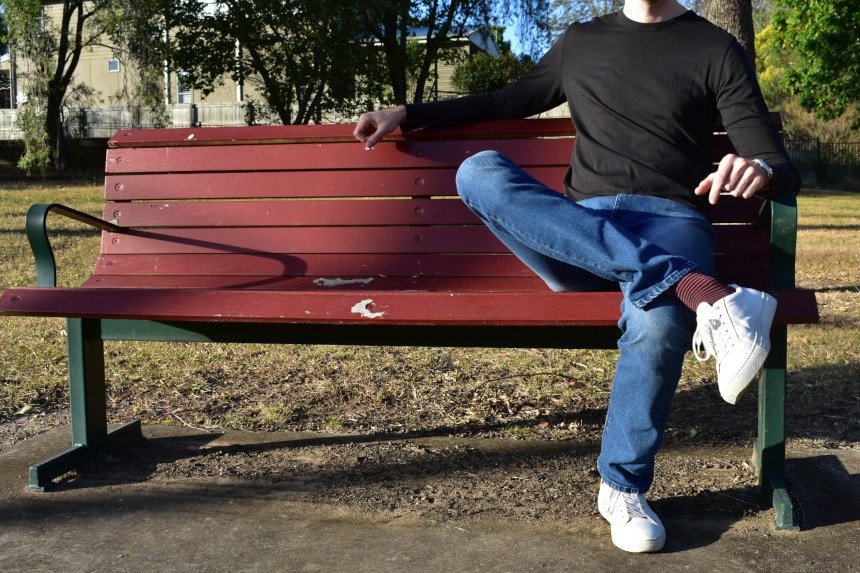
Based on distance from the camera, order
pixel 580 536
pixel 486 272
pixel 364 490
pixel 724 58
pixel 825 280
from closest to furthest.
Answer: pixel 580 536 → pixel 724 58 → pixel 364 490 → pixel 486 272 → pixel 825 280

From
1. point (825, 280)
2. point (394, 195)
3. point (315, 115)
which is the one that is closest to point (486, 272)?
point (394, 195)

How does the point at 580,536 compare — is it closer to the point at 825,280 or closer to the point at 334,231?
the point at 334,231

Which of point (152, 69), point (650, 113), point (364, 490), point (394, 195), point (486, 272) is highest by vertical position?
point (152, 69)

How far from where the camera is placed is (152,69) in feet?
75.6

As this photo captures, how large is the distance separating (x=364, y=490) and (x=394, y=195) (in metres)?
1.06

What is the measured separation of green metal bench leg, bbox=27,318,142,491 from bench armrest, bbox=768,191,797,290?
2161 millimetres

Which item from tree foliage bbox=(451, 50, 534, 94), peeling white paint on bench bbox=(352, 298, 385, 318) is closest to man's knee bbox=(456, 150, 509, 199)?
peeling white paint on bench bbox=(352, 298, 385, 318)

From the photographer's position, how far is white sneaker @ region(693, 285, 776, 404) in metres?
2.33

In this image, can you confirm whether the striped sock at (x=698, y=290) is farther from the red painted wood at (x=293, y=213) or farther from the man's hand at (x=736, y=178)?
the red painted wood at (x=293, y=213)

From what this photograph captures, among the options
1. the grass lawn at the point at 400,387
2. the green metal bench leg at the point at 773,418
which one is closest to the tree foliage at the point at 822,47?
the grass lawn at the point at 400,387

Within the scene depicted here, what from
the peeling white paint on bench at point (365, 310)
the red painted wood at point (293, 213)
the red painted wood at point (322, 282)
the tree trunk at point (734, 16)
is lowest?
the red painted wood at point (322, 282)

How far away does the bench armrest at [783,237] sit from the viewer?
8.99 ft

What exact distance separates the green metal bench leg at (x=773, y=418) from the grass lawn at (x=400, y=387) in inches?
27.5

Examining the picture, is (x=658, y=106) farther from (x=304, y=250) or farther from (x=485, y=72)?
(x=485, y=72)
